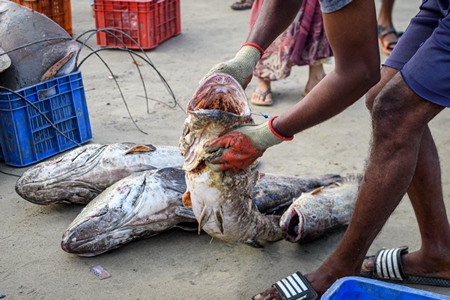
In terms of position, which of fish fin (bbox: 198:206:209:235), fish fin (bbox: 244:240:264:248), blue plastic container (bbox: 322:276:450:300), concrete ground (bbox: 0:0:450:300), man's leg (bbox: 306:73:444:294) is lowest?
concrete ground (bbox: 0:0:450:300)

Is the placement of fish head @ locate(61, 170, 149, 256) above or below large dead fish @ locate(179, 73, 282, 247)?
below

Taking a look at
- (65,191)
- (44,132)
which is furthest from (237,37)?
(65,191)

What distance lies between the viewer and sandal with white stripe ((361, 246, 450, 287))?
2.63m

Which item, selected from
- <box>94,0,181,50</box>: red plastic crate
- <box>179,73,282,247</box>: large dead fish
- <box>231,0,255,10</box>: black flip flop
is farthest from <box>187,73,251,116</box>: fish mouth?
<box>231,0,255,10</box>: black flip flop

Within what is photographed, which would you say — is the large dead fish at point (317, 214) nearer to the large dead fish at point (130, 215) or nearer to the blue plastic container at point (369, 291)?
the large dead fish at point (130, 215)

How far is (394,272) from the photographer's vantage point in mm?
2643

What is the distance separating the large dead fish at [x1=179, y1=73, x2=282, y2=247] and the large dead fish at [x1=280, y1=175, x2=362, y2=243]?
313mm

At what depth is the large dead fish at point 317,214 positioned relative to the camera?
2889mm

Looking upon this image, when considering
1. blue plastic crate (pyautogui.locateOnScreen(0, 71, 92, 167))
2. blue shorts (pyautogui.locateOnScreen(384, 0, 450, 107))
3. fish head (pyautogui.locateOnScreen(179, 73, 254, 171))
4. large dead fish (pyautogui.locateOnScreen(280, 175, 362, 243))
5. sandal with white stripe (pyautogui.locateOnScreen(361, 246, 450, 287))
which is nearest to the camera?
blue shorts (pyautogui.locateOnScreen(384, 0, 450, 107))

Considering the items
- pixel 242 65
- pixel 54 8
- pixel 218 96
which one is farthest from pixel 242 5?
pixel 218 96

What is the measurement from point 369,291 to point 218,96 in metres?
1.01

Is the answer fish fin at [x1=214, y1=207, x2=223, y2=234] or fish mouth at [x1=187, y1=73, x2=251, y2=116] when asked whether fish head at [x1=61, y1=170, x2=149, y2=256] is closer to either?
fish fin at [x1=214, y1=207, x2=223, y2=234]

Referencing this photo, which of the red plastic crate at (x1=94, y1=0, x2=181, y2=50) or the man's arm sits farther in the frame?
the red plastic crate at (x1=94, y1=0, x2=181, y2=50)

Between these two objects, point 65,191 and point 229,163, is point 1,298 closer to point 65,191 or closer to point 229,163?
point 65,191
